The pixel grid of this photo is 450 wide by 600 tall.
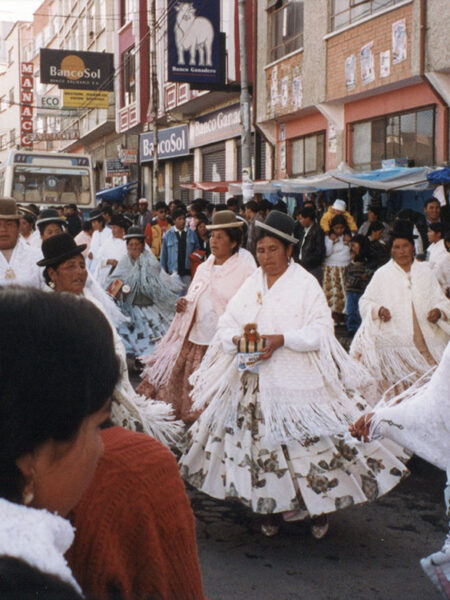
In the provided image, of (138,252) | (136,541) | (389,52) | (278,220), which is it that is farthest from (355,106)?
(136,541)

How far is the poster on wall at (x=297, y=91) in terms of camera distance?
18141mm

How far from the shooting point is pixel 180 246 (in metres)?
12.4

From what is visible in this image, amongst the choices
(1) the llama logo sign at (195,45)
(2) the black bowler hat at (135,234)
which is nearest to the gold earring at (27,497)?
(2) the black bowler hat at (135,234)

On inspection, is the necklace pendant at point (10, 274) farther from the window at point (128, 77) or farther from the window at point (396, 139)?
the window at point (128, 77)

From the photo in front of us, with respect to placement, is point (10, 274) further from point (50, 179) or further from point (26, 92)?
point (26, 92)

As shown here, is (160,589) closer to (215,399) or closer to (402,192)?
(215,399)

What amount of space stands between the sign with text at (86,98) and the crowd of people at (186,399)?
24.3 metres

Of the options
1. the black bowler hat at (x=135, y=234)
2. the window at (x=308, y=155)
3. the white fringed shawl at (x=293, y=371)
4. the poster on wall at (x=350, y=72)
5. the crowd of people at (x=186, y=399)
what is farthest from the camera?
the window at (x=308, y=155)

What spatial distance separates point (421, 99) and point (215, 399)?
1103 centimetres

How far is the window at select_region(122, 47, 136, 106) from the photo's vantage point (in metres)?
32.8

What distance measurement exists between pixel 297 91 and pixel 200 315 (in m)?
13.0

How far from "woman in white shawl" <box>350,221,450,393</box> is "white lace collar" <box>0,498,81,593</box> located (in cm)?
511

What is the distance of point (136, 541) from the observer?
4.97 feet

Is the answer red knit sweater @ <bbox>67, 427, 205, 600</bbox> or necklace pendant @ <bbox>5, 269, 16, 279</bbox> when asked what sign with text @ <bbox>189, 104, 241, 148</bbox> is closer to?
necklace pendant @ <bbox>5, 269, 16, 279</bbox>
